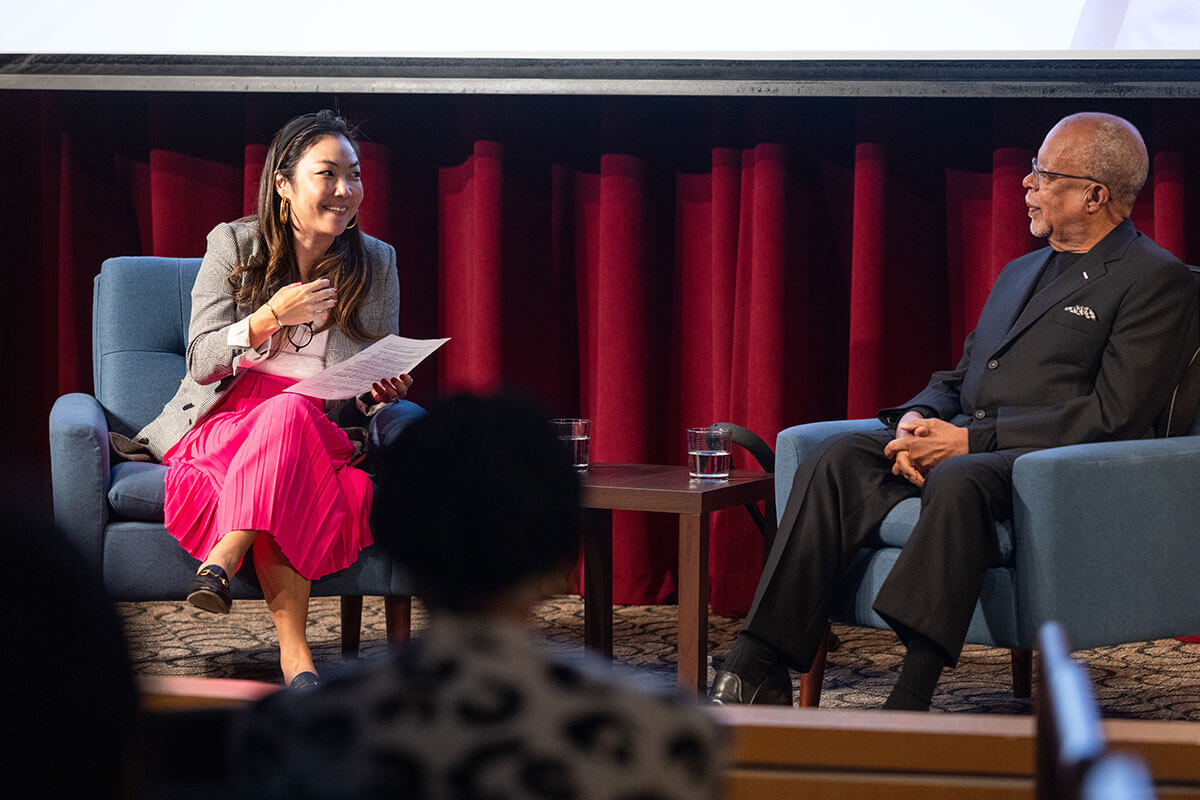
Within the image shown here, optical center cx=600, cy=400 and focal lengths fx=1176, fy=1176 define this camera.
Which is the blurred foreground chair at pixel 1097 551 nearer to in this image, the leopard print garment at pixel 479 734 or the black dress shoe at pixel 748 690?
the black dress shoe at pixel 748 690

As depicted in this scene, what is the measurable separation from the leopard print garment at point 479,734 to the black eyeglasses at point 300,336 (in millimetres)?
2027

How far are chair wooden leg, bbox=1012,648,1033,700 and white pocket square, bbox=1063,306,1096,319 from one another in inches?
27.0

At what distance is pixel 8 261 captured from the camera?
358 cm

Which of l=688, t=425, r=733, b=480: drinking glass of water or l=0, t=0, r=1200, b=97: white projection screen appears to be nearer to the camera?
l=688, t=425, r=733, b=480: drinking glass of water

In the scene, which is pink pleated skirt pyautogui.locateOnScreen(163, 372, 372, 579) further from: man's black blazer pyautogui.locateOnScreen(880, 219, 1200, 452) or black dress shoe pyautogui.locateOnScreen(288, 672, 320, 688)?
man's black blazer pyautogui.locateOnScreen(880, 219, 1200, 452)

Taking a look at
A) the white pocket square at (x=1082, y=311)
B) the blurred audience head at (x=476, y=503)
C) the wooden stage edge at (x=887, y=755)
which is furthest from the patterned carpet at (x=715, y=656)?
the blurred audience head at (x=476, y=503)

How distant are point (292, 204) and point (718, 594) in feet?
5.08

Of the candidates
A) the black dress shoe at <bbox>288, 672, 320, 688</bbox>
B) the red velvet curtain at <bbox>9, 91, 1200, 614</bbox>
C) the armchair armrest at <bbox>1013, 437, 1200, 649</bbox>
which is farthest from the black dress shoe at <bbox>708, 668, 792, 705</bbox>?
the red velvet curtain at <bbox>9, 91, 1200, 614</bbox>

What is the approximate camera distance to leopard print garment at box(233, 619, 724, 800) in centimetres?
59

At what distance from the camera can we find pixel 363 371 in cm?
235

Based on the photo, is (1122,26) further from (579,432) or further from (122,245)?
(122,245)

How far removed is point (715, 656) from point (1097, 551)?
1.06 m

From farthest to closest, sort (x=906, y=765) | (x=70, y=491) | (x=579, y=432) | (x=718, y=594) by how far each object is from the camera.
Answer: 1. (x=718, y=594)
2. (x=579, y=432)
3. (x=70, y=491)
4. (x=906, y=765)

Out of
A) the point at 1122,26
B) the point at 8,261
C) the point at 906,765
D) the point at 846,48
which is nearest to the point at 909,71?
the point at 846,48
